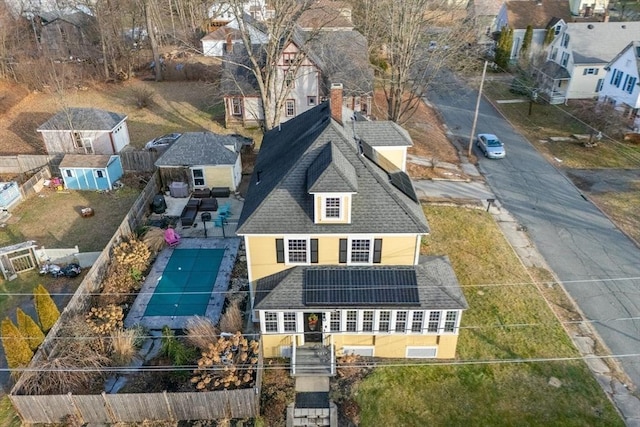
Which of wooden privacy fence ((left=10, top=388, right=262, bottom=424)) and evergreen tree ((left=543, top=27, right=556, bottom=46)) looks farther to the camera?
evergreen tree ((left=543, top=27, right=556, bottom=46))

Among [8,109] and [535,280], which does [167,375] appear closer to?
[535,280]

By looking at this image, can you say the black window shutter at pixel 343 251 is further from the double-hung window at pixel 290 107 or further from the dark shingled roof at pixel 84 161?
the double-hung window at pixel 290 107

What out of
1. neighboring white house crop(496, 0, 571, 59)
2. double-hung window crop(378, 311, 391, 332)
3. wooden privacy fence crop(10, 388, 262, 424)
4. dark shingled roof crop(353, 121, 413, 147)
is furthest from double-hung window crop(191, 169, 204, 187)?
neighboring white house crop(496, 0, 571, 59)

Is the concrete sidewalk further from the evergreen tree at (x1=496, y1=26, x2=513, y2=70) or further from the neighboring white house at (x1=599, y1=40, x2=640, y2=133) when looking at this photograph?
the evergreen tree at (x1=496, y1=26, x2=513, y2=70)

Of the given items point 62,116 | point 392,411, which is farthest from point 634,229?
point 62,116

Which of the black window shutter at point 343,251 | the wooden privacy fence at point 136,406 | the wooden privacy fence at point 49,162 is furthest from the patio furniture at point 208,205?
the wooden privacy fence at point 136,406
